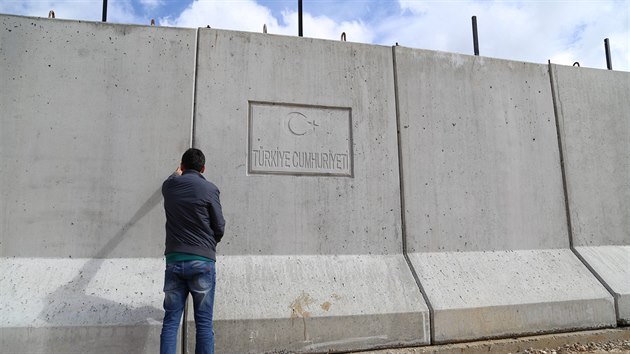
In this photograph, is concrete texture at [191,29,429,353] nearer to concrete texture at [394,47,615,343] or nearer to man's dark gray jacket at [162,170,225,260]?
concrete texture at [394,47,615,343]

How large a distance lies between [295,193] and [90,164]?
1736 mm

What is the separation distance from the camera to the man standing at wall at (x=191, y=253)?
313 centimetres

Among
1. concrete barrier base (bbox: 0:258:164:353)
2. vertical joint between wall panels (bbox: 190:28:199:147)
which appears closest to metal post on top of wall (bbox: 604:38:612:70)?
vertical joint between wall panels (bbox: 190:28:199:147)

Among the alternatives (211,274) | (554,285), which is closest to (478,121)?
(554,285)

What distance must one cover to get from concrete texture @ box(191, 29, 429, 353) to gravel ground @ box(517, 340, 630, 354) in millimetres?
1141

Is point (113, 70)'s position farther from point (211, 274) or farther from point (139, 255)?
point (211, 274)

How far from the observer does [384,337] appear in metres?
3.82

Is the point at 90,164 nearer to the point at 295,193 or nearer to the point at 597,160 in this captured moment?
the point at 295,193

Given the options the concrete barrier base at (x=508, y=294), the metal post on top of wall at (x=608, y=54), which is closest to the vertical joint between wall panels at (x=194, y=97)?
the concrete barrier base at (x=508, y=294)

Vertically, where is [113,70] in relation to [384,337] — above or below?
above

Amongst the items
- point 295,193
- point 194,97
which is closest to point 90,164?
point 194,97

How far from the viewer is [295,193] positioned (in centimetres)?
420

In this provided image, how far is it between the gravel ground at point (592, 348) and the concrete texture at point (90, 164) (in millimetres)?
3247

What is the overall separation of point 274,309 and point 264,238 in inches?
25.2
